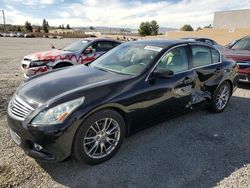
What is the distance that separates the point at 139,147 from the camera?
3.74 meters

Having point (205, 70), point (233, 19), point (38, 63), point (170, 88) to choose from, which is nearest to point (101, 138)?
point (170, 88)

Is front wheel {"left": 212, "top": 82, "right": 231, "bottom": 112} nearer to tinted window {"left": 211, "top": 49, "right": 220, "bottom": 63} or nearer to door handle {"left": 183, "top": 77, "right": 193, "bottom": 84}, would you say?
tinted window {"left": 211, "top": 49, "right": 220, "bottom": 63}

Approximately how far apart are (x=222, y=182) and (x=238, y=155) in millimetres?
794

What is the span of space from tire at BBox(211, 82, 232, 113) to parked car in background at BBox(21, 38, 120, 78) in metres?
3.58

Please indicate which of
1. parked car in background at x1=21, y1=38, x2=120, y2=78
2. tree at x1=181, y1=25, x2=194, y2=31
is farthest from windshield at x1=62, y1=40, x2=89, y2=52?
tree at x1=181, y1=25, x2=194, y2=31

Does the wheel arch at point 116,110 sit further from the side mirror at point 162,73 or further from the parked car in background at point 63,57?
the parked car in background at point 63,57

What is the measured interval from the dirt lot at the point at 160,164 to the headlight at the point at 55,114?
0.70 meters

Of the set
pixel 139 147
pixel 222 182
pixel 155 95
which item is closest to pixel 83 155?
pixel 139 147

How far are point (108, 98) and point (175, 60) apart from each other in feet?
5.26

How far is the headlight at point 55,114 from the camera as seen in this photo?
2828mm

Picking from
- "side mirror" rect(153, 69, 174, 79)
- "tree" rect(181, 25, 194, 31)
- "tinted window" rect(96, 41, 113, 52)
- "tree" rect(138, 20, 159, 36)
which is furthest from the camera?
"tree" rect(138, 20, 159, 36)

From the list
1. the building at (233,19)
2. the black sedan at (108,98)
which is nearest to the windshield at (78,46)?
the black sedan at (108,98)

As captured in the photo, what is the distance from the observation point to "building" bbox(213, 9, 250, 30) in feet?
158

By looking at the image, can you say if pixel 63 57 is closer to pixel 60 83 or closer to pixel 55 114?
pixel 60 83
